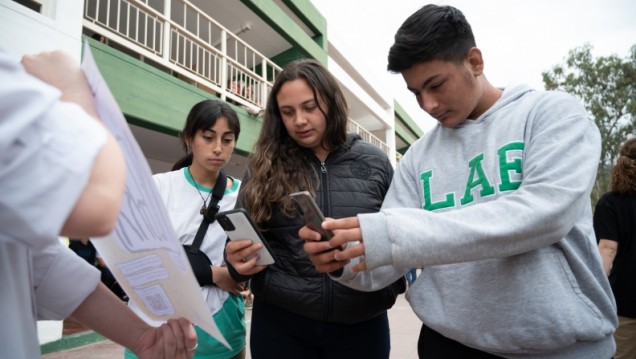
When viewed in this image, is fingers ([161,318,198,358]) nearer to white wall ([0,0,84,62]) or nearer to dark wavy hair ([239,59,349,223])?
dark wavy hair ([239,59,349,223])

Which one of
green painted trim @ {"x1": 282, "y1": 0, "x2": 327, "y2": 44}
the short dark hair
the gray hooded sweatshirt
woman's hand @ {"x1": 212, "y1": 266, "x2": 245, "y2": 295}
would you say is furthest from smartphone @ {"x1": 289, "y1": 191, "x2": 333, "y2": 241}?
green painted trim @ {"x1": 282, "y1": 0, "x2": 327, "y2": 44}

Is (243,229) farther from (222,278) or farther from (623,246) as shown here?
(623,246)

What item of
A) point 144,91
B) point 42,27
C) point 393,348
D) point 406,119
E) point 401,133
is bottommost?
point 393,348

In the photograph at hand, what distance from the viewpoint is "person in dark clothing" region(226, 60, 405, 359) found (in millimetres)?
1388

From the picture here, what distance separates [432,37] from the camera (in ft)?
3.74

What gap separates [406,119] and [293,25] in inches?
666

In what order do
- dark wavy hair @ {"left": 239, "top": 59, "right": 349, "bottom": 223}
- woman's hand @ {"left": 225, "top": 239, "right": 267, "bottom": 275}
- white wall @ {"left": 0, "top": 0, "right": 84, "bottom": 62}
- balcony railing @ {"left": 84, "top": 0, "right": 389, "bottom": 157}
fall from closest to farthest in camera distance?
woman's hand @ {"left": 225, "top": 239, "right": 267, "bottom": 275} < dark wavy hair @ {"left": 239, "top": 59, "right": 349, "bottom": 223} < white wall @ {"left": 0, "top": 0, "right": 84, "bottom": 62} < balcony railing @ {"left": 84, "top": 0, "right": 389, "bottom": 157}

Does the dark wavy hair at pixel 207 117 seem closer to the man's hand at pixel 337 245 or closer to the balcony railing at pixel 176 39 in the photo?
the man's hand at pixel 337 245

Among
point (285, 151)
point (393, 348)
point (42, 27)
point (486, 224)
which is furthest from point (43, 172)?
point (42, 27)

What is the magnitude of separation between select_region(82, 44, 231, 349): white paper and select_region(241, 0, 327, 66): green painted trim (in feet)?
25.0

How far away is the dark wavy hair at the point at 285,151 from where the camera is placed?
149 cm

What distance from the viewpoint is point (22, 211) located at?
407 mm

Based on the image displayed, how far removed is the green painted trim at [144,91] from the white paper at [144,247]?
4.62 m

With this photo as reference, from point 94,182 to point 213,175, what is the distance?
1.66 meters
